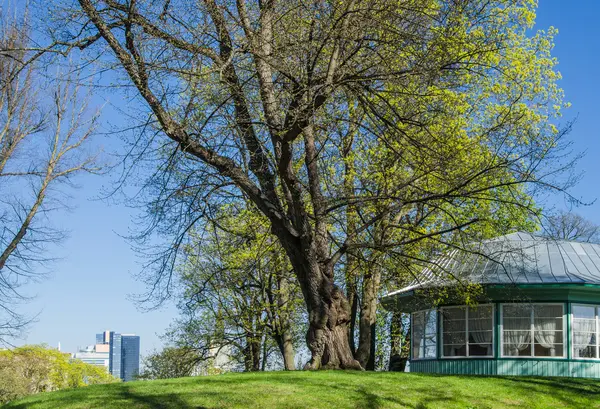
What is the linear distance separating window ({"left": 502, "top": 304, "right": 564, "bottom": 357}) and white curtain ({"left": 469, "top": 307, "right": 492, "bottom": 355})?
0.46 m

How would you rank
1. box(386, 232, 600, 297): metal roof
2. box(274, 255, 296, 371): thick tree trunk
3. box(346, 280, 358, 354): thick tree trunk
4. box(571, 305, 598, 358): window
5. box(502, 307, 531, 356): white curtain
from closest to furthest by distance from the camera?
1. box(386, 232, 600, 297): metal roof
2. box(571, 305, 598, 358): window
3. box(502, 307, 531, 356): white curtain
4. box(346, 280, 358, 354): thick tree trunk
5. box(274, 255, 296, 371): thick tree trunk

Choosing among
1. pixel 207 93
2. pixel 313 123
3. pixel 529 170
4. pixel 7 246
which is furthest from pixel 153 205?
pixel 7 246

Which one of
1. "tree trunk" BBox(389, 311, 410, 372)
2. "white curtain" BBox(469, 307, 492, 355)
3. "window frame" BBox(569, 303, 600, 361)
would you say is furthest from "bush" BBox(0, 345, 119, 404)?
"window frame" BBox(569, 303, 600, 361)

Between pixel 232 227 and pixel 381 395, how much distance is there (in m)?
11.4

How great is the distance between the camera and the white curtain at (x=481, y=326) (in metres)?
22.3

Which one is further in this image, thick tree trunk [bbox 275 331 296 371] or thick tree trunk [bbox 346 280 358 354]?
thick tree trunk [bbox 275 331 296 371]

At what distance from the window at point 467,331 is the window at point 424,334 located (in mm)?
591

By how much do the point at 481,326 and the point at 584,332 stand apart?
2930 mm

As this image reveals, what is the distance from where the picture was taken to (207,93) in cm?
1278

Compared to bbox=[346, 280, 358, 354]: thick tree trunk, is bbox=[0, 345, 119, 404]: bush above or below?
below

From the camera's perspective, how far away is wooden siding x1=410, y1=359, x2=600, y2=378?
2127cm

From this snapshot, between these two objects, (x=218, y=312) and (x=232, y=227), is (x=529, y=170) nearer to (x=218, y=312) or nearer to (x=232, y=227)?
(x=232, y=227)

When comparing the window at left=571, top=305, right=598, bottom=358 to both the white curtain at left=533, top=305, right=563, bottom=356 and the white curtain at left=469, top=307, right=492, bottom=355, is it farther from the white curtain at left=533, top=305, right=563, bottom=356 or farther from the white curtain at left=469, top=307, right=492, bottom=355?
the white curtain at left=469, top=307, right=492, bottom=355

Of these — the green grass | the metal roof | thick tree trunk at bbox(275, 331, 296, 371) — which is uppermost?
the metal roof
